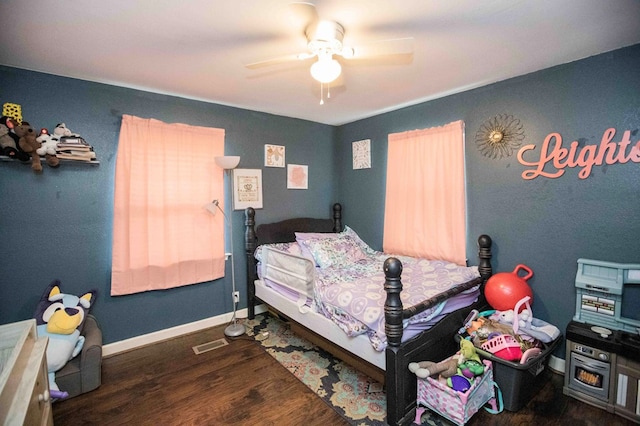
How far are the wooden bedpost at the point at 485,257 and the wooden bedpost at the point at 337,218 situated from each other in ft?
6.18

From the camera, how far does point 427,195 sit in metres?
3.26

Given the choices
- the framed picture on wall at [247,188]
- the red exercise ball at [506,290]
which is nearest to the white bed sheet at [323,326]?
the framed picture on wall at [247,188]

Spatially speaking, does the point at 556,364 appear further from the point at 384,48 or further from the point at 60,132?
the point at 60,132

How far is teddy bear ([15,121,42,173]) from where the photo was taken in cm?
223

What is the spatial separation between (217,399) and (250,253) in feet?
5.16

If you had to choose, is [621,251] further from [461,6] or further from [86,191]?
[86,191]

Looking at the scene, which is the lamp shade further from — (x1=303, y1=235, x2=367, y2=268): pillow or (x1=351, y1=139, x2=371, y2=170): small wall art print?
(x1=351, y1=139, x2=371, y2=170): small wall art print

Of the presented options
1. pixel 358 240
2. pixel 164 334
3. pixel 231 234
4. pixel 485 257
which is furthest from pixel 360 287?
pixel 164 334

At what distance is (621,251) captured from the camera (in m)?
2.18

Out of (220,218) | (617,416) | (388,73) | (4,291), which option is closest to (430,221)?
(388,73)

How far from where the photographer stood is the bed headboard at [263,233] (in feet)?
11.4

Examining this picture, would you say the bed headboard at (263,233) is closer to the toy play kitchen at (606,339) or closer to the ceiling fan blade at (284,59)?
the ceiling fan blade at (284,59)

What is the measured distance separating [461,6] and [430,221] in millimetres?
2072

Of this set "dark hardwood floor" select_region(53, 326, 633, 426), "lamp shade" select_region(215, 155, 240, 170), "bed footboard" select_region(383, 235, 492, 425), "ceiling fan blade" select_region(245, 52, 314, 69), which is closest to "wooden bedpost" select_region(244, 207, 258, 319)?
"lamp shade" select_region(215, 155, 240, 170)
